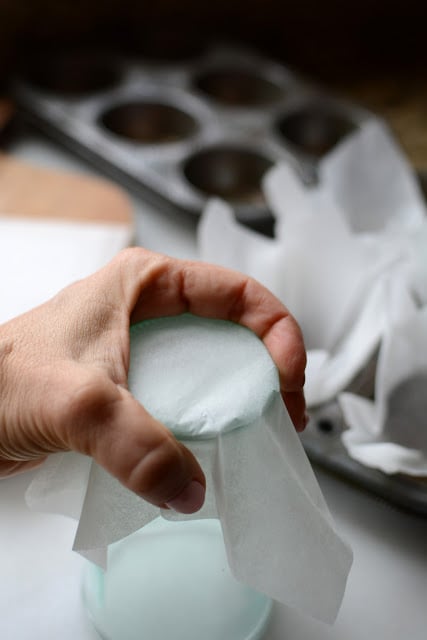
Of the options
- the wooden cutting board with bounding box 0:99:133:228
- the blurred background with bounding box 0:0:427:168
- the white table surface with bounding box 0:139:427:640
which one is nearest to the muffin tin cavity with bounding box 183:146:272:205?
the wooden cutting board with bounding box 0:99:133:228

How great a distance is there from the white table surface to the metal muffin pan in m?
0.35

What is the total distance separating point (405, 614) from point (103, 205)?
51 centimetres

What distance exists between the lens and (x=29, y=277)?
68 cm

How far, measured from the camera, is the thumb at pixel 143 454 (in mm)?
350

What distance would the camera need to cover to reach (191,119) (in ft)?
3.23

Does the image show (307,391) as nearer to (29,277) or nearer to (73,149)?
(29,277)

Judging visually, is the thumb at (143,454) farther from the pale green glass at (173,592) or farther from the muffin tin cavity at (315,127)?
the muffin tin cavity at (315,127)

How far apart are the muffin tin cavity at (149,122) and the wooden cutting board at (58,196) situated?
134 mm

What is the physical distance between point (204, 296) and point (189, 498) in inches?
5.0

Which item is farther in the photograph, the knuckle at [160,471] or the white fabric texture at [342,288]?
the white fabric texture at [342,288]

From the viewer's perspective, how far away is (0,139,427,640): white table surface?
1.69ft

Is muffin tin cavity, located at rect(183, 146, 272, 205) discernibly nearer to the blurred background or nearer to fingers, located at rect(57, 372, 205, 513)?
the blurred background

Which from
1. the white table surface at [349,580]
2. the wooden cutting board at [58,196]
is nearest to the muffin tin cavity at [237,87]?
the wooden cutting board at [58,196]

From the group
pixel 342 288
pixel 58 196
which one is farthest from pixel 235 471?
pixel 58 196
